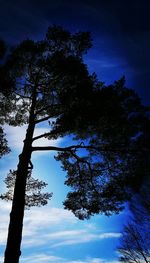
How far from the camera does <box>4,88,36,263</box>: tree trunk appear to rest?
10.7m

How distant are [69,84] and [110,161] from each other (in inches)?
151

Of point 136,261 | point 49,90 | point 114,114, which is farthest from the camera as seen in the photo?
point 136,261

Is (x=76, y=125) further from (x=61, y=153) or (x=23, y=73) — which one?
(x=23, y=73)

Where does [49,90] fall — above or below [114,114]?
above

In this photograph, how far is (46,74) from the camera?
47.8 ft

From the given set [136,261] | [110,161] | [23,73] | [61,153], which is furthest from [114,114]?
[136,261]

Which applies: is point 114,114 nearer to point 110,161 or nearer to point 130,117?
point 130,117

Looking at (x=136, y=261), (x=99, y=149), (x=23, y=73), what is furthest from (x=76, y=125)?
(x=136, y=261)

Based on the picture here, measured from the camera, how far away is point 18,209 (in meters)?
11.6

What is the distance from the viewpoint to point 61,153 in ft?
48.3

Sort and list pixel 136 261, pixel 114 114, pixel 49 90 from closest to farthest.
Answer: pixel 114 114, pixel 49 90, pixel 136 261

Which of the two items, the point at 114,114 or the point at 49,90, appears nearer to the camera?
the point at 114,114

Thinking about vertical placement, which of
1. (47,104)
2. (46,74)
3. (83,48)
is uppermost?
(83,48)

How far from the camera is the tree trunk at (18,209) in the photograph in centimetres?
1066
